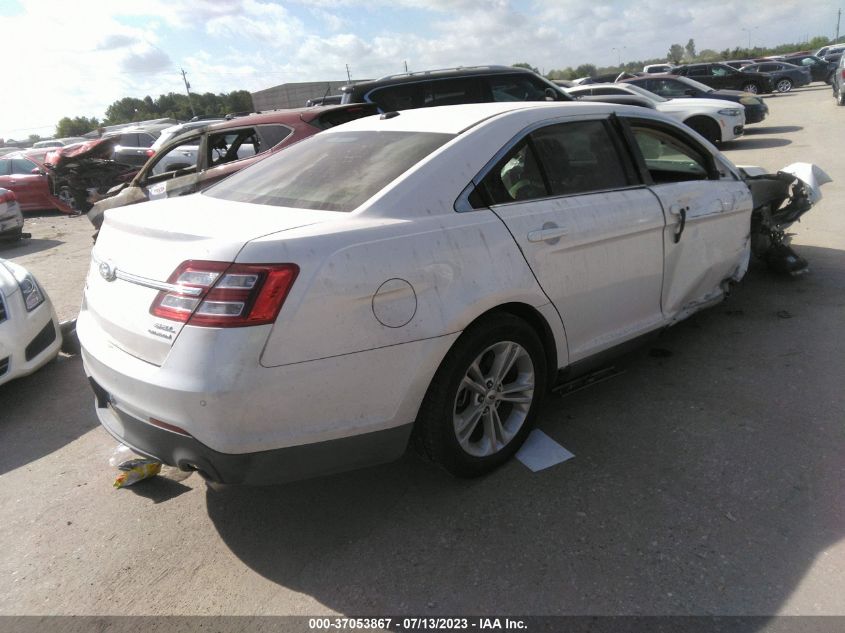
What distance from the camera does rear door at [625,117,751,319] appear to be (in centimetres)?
362

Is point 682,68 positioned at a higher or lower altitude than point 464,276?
lower

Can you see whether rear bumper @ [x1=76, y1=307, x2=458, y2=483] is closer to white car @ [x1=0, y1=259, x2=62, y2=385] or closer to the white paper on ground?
the white paper on ground

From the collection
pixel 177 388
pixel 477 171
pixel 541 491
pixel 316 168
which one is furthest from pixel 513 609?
pixel 316 168

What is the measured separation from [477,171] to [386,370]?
1.05m

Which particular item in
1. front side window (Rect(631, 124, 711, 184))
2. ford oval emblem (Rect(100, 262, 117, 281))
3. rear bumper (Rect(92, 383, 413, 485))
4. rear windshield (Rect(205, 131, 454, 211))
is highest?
rear windshield (Rect(205, 131, 454, 211))

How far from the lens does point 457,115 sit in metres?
3.20

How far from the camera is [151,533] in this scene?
2.74 m

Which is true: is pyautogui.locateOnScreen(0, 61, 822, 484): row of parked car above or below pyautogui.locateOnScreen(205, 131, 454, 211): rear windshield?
below

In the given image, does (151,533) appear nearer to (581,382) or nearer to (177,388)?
(177,388)

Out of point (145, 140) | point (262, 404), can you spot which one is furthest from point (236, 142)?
point (145, 140)

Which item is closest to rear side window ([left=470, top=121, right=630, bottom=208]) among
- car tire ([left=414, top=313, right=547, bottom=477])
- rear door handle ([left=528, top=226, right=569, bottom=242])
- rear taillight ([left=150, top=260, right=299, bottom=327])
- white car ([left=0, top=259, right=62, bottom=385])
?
rear door handle ([left=528, top=226, right=569, bottom=242])

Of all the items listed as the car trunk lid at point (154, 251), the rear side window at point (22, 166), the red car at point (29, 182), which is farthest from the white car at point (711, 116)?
the rear side window at point (22, 166)

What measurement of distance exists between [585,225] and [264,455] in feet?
6.21

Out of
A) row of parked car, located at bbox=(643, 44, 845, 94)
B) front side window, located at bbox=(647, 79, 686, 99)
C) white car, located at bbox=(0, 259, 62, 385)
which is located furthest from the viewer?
row of parked car, located at bbox=(643, 44, 845, 94)
